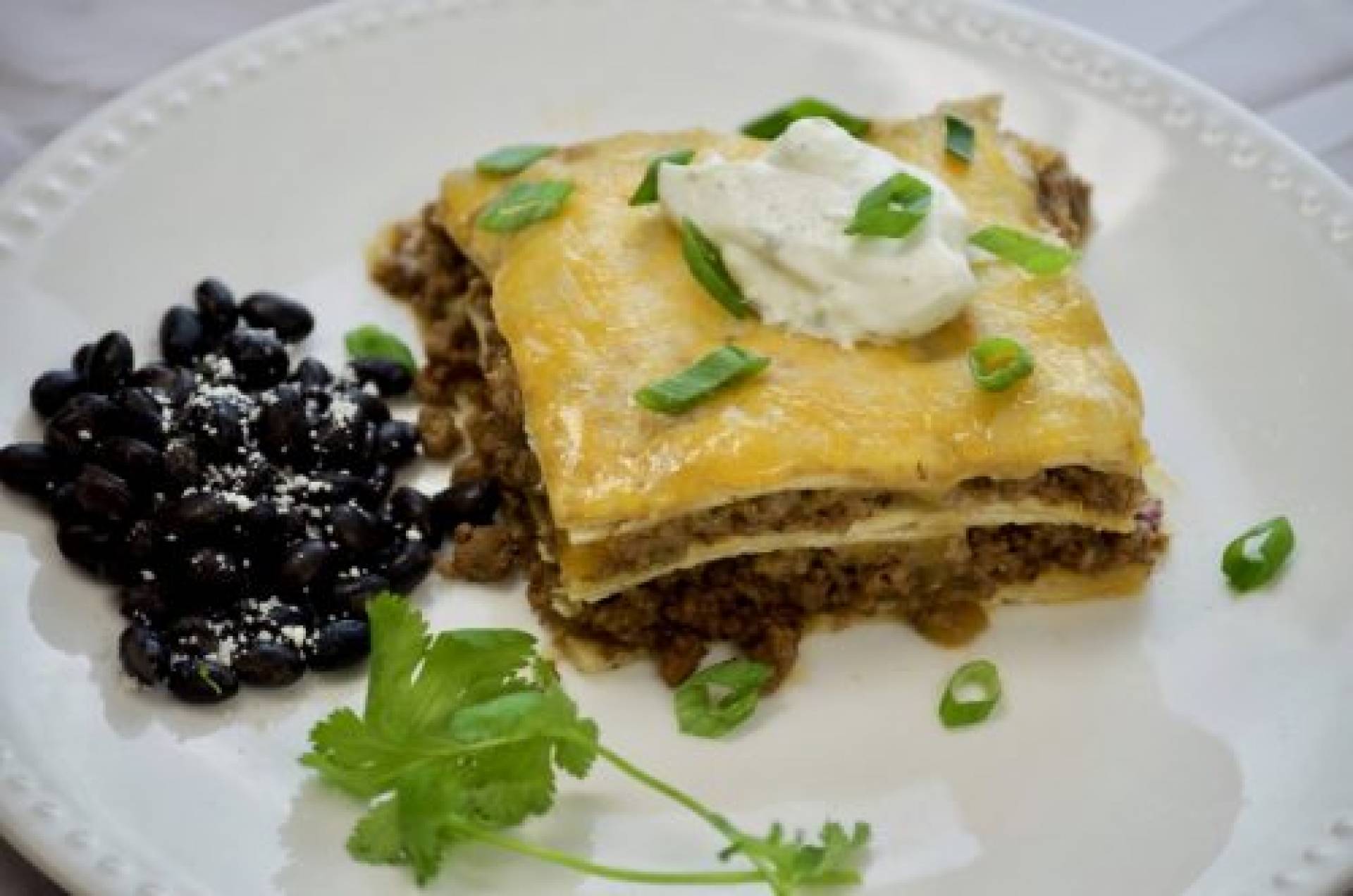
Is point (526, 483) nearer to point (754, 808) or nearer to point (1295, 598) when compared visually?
point (754, 808)

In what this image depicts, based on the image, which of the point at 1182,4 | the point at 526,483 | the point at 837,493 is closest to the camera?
the point at 837,493

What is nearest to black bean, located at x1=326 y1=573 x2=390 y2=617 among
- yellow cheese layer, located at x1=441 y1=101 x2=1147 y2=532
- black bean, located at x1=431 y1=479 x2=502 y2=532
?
black bean, located at x1=431 y1=479 x2=502 y2=532

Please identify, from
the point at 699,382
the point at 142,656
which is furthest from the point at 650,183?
the point at 142,656

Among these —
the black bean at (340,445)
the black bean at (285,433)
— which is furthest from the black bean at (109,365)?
the black bean at (340,445)

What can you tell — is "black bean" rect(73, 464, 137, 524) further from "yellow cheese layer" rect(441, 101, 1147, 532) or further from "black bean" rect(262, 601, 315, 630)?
"yellow cheese layer" rect(441, 101, 1147, 532)

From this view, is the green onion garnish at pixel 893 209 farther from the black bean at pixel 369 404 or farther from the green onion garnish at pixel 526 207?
the black bean at pixel 369 404

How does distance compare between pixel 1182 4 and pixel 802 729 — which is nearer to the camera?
pixel 802 729

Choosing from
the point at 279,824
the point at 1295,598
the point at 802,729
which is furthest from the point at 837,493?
the point at 279,824
